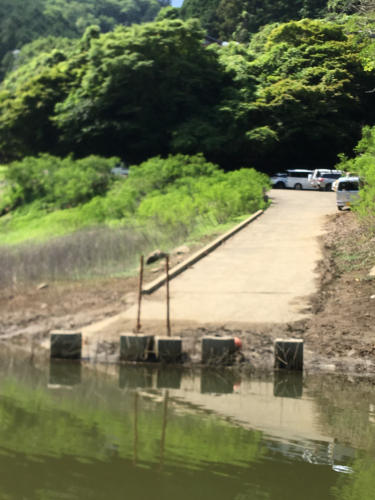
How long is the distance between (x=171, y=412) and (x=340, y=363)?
3.12m

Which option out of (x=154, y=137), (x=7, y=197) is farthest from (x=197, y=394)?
(x=154, y=137)

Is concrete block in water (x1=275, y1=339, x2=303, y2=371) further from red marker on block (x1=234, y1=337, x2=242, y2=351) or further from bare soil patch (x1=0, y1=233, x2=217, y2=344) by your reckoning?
bare soil patch (x1=0, y1=233, x2=217, y2=344)

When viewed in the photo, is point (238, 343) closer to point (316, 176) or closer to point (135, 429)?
point (135, 429)

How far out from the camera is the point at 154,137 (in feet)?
152

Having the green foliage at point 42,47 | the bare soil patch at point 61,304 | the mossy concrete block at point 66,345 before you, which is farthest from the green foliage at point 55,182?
the green foliage at point 42,47

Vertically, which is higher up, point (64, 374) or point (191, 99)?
point (191, 99)

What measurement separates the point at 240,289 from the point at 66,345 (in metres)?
4.32

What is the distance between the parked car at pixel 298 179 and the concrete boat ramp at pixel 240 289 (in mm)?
25900

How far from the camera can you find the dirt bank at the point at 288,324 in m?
10.0

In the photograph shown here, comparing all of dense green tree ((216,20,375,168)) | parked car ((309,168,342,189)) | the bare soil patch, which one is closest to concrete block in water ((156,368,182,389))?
the bare soil patch

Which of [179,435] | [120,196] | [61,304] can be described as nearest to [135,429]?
[179,435]

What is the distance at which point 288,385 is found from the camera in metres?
9.00

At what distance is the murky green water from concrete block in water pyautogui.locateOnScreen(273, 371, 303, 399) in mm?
27

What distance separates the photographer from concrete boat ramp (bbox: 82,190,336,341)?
36.5ft
